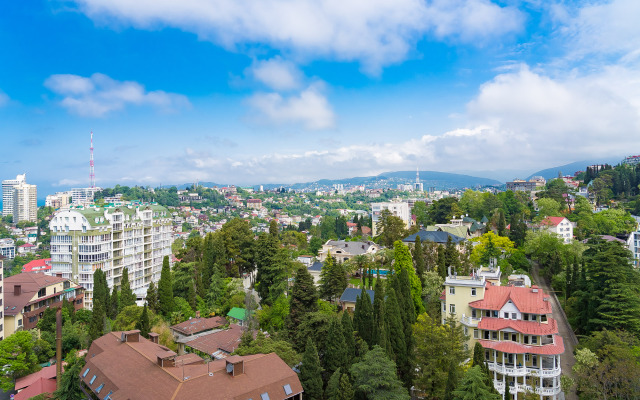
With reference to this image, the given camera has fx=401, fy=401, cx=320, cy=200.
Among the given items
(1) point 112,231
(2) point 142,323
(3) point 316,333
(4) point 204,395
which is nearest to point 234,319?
(2) point 142,323

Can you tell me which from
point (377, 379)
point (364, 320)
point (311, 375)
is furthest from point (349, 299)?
point (377, 379)

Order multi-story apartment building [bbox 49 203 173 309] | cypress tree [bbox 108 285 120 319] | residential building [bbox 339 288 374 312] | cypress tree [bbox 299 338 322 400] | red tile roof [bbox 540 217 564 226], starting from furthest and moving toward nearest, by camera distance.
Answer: red tile roof [bbox 540 217 564 226] → multi-story apartment building [bbox 49 203 173 309] → cypress tree [bbox 108 285 120 319] → residential building [bbox 339 288 374 312] → cypress tree [bbox 299 338 322 400]

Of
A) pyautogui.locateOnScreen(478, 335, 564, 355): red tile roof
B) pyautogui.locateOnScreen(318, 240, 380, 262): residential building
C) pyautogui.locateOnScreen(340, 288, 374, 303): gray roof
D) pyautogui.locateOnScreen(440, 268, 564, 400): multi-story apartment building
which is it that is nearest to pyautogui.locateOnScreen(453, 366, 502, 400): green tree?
pyautogui.locateOnScreen(478, 335, 564, 355): red tile roof

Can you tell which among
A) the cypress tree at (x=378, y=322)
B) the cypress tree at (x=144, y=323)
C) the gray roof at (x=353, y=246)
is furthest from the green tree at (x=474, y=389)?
the gray roof at (x=353, y=246)

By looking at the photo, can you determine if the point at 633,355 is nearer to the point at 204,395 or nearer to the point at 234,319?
the point at 204,395

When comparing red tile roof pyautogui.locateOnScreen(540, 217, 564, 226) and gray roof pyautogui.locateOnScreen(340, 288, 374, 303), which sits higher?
red tile roof pyautogui.locateOnScreen(540, 217, 564, 226)

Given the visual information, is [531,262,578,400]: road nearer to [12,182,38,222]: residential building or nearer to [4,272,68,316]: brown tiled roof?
[4,272,68,316]: brown tiled roof
